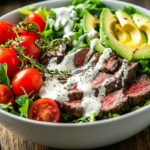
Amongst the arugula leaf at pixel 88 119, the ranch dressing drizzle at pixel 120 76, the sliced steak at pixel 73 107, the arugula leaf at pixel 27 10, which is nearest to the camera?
the arugula leaf at pixel 88 119

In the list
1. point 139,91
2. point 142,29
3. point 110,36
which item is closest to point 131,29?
point 142,29

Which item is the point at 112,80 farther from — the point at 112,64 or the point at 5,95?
the point at 5,95

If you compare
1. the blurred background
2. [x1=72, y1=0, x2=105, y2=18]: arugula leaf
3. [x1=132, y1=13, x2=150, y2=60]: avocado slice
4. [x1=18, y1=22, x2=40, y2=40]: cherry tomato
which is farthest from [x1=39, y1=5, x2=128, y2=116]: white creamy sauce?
the blurred background

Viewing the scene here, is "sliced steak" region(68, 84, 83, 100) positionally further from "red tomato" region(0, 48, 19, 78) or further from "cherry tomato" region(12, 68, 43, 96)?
"red tomato" region(0, 48, 19, 78)

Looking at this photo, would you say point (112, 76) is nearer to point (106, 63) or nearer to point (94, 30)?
point (106, 63)

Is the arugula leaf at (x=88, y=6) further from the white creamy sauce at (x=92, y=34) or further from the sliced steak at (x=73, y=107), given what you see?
the sliced steak at (x=73, y=107)

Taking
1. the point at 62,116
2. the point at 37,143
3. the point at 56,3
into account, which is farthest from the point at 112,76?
the point at 56,3

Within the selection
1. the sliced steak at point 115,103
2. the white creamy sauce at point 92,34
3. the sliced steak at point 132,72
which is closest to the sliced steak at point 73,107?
the sliced steak at point 115,103
